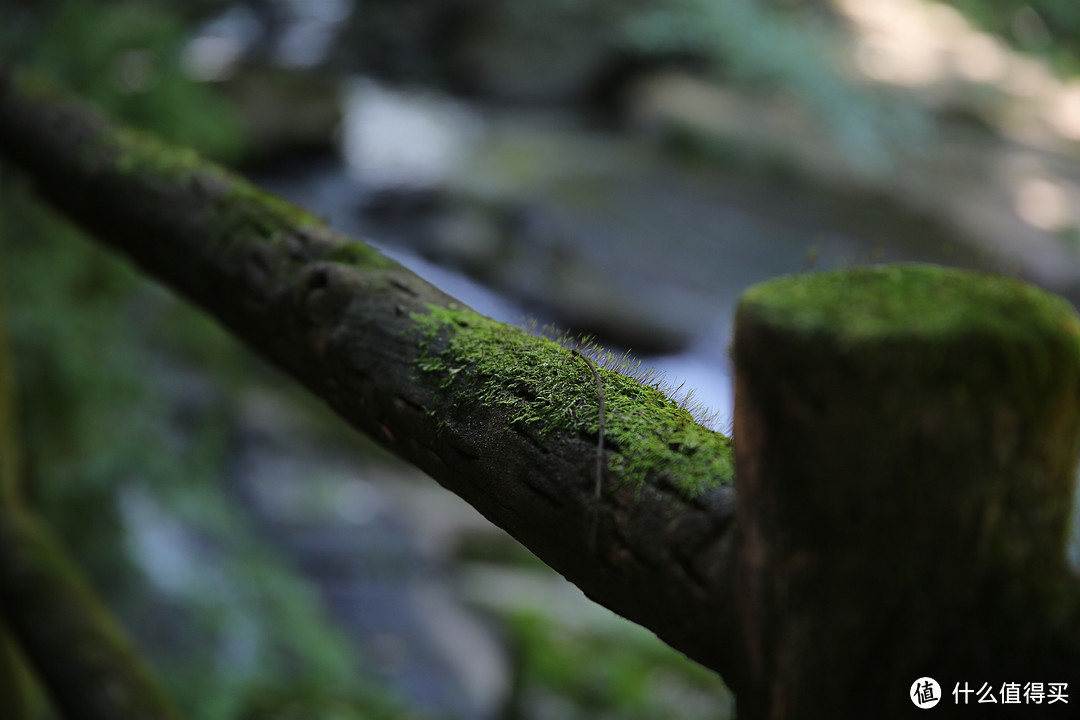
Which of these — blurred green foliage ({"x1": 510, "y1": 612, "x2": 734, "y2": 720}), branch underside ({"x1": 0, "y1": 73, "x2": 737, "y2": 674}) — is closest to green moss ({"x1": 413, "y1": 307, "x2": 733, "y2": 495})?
branch underside ({"x1": 0, "y1": 73, "x2": 737, "y2": 674})

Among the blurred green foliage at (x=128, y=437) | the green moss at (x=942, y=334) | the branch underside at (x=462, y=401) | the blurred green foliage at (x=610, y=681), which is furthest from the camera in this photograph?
the blurred green foliage at (x=610, y=681)

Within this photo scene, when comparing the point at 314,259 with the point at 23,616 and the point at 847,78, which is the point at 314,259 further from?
the point at 847,78

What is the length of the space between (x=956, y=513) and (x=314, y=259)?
95cm

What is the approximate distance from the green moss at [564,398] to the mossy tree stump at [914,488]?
159 mm

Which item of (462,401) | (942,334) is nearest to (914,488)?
(942,334)

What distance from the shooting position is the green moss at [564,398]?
80cm

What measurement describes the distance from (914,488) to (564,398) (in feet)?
1.27

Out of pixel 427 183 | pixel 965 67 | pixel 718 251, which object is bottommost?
pixel 718 251

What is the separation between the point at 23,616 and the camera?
84.4 inches

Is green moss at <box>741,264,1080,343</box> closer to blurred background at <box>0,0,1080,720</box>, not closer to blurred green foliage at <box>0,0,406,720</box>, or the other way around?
blurred background at <box>0,0,1080,720</box>

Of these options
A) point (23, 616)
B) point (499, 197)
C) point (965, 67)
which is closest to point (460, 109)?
point (499, 197)

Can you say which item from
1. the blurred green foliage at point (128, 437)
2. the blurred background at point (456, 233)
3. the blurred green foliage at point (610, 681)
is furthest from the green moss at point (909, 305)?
the blurred green foliage at point (610, 681)

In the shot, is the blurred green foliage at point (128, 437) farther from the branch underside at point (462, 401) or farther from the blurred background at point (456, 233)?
the branch underside at point (462, 401)

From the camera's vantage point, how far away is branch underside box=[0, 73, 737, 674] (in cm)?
75
